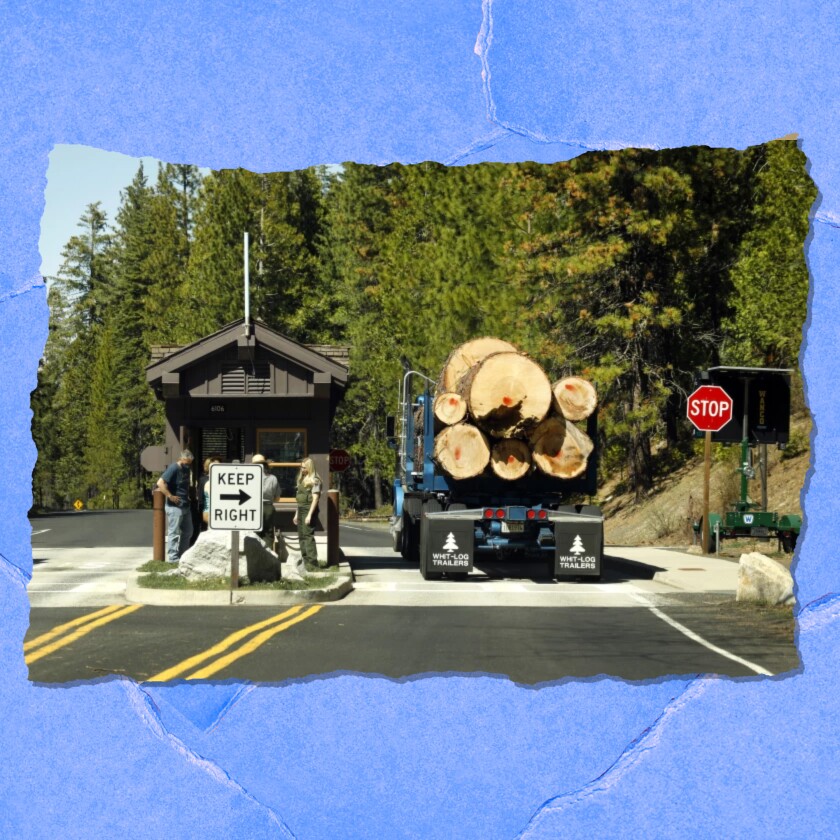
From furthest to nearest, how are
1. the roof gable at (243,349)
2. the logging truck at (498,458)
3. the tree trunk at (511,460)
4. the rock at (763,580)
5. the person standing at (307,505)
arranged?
the tree trunk at (511,460) → the logging truck at (498,458) → the person standing at (307,505) → the roof gable at (243,349) → the rock at (763,580)

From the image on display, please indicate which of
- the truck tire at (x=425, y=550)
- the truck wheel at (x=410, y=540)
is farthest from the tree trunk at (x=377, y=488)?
the truck tire at (x=425, y=550)

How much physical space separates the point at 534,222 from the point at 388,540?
8550 mm

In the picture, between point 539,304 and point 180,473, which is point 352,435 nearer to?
point 539,304

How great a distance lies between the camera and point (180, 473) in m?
8.07

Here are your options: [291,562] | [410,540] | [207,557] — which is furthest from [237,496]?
[410,540]

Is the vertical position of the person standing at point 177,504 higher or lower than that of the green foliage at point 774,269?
lower

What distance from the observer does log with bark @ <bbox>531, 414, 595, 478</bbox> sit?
51.9ft

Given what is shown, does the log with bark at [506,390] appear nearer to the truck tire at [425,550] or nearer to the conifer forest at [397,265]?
the truck tire at [425,550]

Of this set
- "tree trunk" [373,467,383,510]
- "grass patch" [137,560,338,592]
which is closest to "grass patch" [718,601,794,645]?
"grass patch" [137,560,338,592]

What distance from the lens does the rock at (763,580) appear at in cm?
492

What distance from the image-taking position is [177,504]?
8945 mm

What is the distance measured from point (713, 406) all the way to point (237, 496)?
5276 mm

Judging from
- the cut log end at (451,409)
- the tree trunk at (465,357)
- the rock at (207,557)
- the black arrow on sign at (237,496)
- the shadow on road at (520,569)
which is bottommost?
the shadow on road at (520,569)

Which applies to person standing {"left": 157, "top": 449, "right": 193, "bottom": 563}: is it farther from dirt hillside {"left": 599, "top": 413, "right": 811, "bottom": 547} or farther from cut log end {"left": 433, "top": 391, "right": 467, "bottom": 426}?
cut log end {"left": 433, "top": 391, "right": 467, "bottom": 426}
